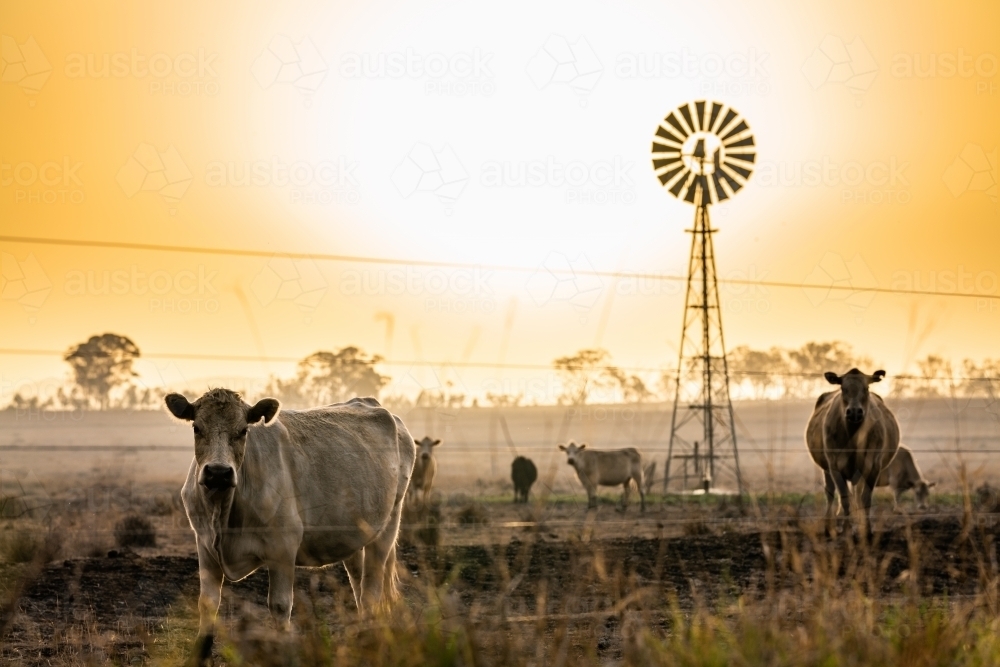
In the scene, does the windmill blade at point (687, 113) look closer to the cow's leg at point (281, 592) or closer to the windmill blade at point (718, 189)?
the windmill blade at point (718, 189)

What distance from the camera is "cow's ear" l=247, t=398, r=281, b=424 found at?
919 cm

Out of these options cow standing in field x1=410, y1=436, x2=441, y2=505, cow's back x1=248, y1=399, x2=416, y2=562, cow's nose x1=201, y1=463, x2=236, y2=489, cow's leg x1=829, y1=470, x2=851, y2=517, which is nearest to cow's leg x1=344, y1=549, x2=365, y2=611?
cow's back x1=248, y1=399, x2=416, y2=562

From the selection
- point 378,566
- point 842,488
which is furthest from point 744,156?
point 378,566

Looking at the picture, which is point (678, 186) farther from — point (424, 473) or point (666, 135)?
point (424, 473)

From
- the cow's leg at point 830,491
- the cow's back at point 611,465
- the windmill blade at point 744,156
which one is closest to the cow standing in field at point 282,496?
the cow's leg at point 830,491

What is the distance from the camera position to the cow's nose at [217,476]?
8531 millimetres

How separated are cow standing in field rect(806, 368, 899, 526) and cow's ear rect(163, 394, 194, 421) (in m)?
11.2

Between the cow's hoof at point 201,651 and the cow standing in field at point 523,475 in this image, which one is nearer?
the cow's hoof at point 201,651

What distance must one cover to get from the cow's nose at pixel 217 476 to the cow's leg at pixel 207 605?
2.34 feet

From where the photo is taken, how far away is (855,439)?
1861cm

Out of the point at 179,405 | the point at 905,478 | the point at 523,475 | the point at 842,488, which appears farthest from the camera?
the point at 523,475

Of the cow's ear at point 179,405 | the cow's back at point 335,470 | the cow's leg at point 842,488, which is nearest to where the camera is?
the cow's ear at point 179,405

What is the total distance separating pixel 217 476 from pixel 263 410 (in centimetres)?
85

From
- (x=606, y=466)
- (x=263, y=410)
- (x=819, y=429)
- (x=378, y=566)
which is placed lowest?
(x=606, y=466)
